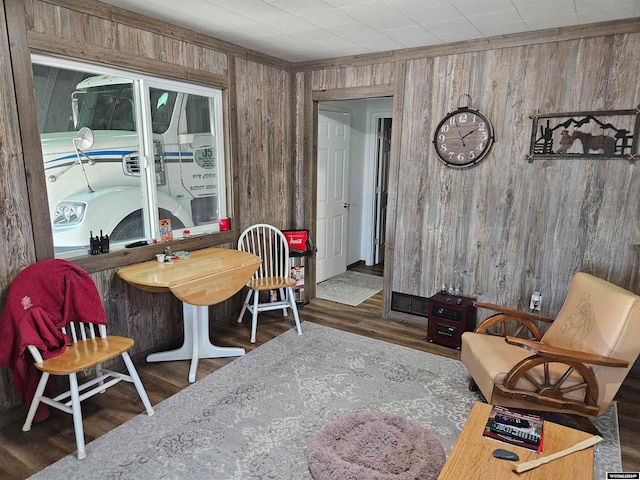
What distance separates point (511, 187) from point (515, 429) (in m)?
2.02

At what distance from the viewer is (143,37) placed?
276cm

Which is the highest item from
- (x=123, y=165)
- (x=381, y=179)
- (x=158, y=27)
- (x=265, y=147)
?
(x=158, y=27)

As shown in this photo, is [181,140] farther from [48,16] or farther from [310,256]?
[310,256]

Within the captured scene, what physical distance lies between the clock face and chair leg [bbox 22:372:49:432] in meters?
3.13

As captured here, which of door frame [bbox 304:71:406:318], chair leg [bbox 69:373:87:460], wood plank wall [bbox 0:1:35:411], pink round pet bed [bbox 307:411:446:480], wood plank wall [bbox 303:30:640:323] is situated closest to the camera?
pink round pet bed [bbox 307:411:446:480]

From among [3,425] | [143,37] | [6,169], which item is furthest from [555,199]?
[3,425]

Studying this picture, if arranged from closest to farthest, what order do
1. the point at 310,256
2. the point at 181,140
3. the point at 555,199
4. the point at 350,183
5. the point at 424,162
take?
the point at 555,199 → the point at 181,140 → the point at 424,162 → the point at 310,256 → the point at 350,183

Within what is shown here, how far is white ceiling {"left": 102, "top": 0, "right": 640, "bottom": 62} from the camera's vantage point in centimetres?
246

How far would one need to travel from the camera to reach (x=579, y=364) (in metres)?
2.09

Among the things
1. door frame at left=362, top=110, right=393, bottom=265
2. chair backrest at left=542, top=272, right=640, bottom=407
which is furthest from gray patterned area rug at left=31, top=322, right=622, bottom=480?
door frame at left=362, top=110, right=393, bottom=265

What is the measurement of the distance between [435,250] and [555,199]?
1.01m

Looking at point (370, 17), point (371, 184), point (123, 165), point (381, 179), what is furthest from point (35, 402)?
point (381, 179)

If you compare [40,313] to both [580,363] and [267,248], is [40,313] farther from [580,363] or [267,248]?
[580,363]

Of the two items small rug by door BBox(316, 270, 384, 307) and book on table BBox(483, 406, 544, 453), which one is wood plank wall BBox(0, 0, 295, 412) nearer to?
small rug by door BBox(316, 270, 384, 307)
